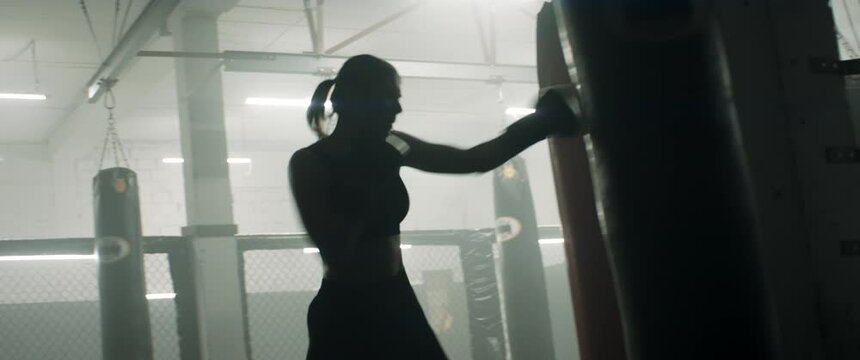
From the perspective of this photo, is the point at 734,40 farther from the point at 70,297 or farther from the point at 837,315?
the point at 70,297

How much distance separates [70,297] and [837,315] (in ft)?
37.6

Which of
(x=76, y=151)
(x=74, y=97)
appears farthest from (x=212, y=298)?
(x=76, y=151)

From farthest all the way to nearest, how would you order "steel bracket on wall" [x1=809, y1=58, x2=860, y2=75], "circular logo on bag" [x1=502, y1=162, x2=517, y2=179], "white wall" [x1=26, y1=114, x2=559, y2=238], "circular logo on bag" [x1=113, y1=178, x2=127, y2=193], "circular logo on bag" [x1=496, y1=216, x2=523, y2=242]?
"white wall" [x1=26, y1=114, x2=559, y2=238]
"circular logo on bag" [x1=502, y1=162, x2=517, y2=179]
"circular logo on bag" [x1=496, y1=216, x2=523, y2=242]
"circular logo on bag" [x1=113, y1=178, x2=127, y2=193]
"steel bracket on wall" [x1=809, y1=58, x2=860, y2=75]

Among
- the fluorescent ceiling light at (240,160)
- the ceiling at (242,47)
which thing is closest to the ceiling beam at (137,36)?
the ceiling at (242,47)

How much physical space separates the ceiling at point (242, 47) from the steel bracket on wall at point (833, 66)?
5.83 metres

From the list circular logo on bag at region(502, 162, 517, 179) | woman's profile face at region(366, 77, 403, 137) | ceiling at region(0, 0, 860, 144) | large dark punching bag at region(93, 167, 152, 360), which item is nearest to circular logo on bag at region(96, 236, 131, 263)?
large dark punching bag at region(93, 167, 152, 360)

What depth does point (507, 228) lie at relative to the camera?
20.9ft

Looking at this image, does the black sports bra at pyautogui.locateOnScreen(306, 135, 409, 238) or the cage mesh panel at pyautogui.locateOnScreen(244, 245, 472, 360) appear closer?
the black sports bra at pyautogui.locateOnScreen(306, 135, 409, 238)

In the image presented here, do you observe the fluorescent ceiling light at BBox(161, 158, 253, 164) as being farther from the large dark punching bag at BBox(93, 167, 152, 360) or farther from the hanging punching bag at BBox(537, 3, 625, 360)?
the hanging punching bag at BBox(537, 3, 625, 360)

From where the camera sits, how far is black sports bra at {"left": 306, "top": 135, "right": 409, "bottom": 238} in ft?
5.30

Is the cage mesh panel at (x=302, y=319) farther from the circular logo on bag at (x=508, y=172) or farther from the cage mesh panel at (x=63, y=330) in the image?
the circular logo on bag at (x=508, y=172)

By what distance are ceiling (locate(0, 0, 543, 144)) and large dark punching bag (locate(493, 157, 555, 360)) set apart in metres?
0.91

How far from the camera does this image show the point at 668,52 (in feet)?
3.43

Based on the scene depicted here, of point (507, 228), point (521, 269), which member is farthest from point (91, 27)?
point (521, 269)
